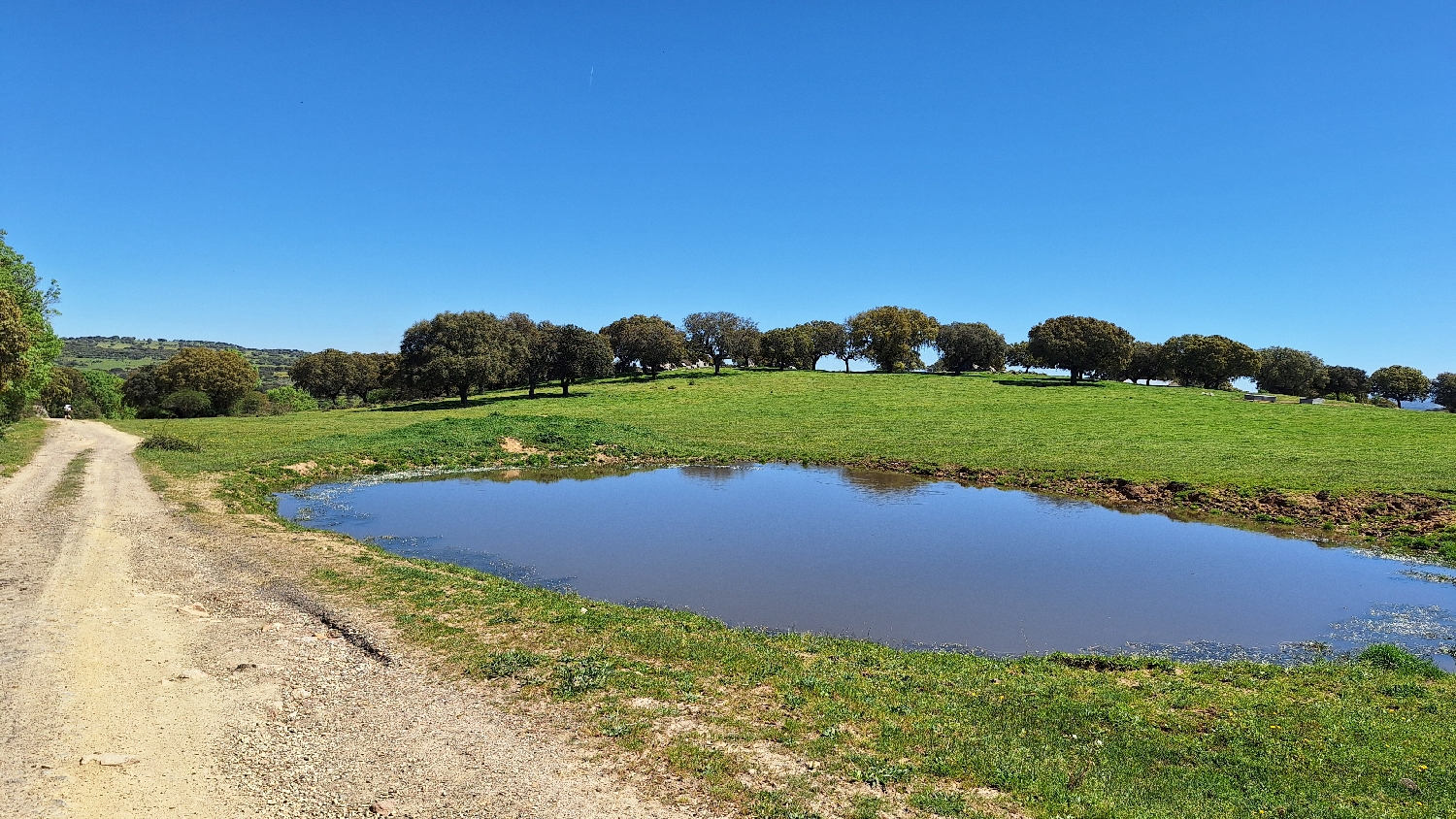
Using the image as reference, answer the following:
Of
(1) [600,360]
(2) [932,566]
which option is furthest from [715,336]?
(2) [932,566]

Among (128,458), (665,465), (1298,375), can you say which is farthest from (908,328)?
(128,458)

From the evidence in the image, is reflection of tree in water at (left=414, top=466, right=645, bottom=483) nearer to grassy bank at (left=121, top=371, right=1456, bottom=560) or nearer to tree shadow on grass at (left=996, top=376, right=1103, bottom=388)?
grassy bank at (left=121, top=371, right=1456, bottom=560)

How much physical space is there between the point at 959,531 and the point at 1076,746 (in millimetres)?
14668

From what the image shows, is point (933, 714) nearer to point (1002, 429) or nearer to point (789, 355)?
point (1002, 429)

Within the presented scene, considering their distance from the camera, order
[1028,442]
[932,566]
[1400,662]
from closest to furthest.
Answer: [1400,662]
[932,566]
[1028,442]

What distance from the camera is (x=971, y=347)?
109m

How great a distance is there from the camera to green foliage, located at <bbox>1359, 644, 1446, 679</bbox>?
11.8 meters

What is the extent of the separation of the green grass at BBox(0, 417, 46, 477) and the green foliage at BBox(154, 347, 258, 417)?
22.5 meters

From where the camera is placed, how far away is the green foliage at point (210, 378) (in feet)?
256

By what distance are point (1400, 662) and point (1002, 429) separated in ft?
130

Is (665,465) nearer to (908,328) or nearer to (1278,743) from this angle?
(1278,743)

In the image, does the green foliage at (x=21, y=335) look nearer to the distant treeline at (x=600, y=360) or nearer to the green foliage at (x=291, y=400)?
the distant treeline at (x=600, y=360)

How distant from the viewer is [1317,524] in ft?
79.2

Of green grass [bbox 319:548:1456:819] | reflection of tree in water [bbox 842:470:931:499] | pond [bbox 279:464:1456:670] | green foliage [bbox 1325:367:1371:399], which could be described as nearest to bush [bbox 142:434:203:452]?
pond [bbox 279:464:1456:670]
